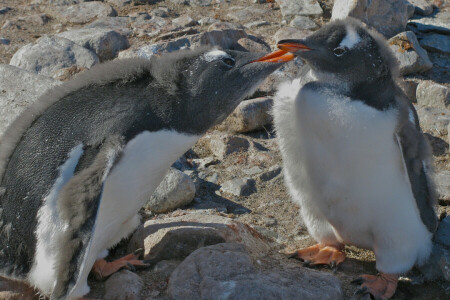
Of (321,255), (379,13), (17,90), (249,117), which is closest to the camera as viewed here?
(321,255)

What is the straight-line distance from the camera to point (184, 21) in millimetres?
6102

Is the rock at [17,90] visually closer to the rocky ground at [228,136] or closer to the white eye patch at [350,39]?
the rocky ground at [228,136]

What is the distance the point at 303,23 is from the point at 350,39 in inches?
124

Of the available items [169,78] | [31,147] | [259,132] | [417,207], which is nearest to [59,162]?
[31,147]

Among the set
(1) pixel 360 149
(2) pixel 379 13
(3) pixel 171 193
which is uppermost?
(1) pixel 360 149

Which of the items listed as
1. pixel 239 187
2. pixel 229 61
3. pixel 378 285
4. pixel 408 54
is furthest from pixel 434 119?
pixel 229 61

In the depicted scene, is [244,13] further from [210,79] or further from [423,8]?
[210,79]

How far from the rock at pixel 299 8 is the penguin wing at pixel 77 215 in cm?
387

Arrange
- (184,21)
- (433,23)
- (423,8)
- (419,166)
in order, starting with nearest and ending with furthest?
(419,166)
(184,21)
(433,23)
(423,8)

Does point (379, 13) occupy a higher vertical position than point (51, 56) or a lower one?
higher

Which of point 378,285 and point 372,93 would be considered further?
point 378,285

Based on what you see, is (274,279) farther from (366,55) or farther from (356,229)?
(366,55)

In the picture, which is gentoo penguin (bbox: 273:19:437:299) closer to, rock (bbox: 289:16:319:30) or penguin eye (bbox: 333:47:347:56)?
penguin eye (bbox: 333:47:347:56)

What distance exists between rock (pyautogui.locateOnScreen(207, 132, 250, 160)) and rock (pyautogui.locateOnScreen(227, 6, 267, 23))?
1942mm
